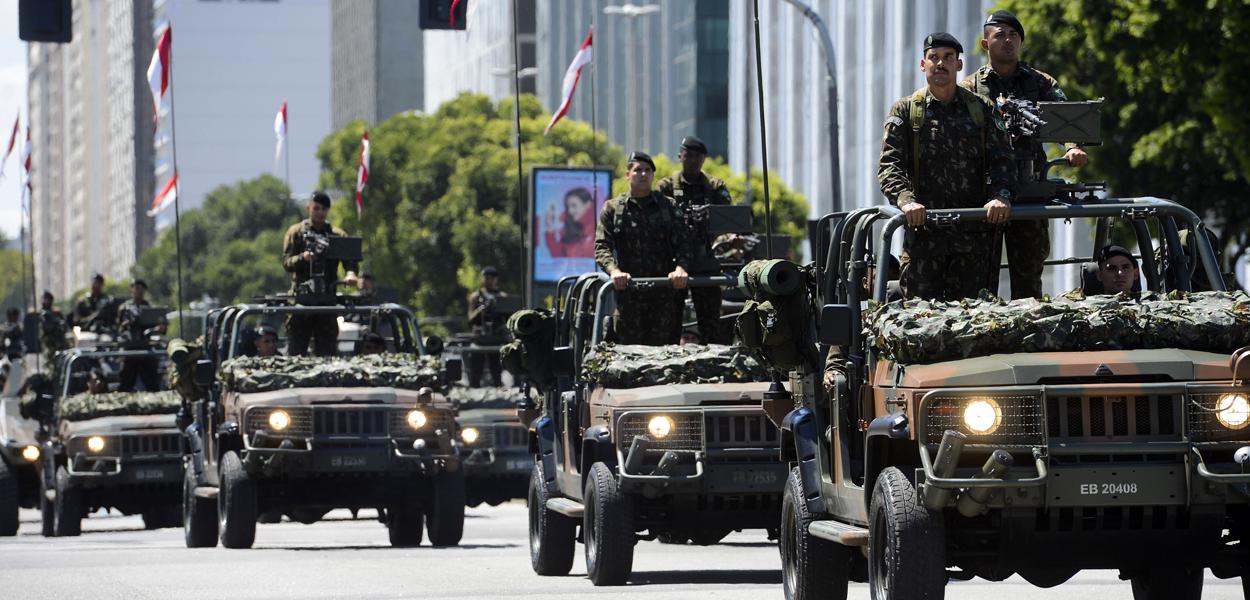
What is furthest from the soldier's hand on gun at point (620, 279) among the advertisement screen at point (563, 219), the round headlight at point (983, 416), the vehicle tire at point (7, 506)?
the advertisement screen at point (563, 219)

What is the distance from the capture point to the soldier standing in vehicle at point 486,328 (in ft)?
89.4

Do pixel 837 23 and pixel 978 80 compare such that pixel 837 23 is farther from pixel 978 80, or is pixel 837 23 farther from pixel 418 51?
pixel 418 51

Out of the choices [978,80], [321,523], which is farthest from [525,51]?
[978,80]

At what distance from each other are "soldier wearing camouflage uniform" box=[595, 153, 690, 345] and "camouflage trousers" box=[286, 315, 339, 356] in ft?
17.8

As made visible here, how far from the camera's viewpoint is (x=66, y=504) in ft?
81.6

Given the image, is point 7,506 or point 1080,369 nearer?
point 1080,369

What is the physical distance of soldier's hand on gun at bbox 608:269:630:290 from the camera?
1561cm

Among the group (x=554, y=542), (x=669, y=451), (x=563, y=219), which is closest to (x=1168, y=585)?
(x=669, y=451)

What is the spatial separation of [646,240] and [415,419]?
353cm

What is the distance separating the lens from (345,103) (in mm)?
172375

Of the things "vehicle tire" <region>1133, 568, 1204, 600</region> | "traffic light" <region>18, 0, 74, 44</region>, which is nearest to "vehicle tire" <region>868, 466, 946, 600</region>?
"vehicle tire" <region>1133, 568, 1204, 600</region>

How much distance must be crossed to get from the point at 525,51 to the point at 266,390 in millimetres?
89103

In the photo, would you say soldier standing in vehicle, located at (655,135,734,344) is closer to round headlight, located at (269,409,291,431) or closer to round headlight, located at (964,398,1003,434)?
round headlight, located at (269,409,291,431)

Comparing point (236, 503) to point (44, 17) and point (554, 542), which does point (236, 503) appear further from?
point (44, 17)
